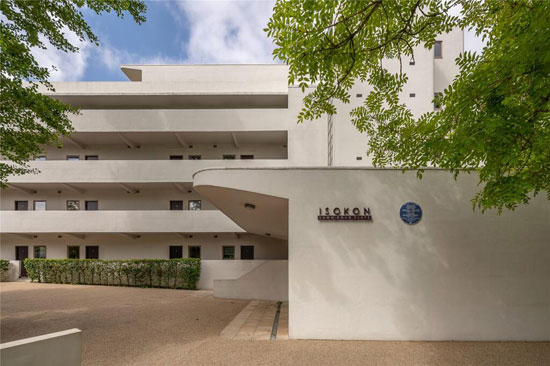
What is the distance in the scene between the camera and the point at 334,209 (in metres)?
6.76

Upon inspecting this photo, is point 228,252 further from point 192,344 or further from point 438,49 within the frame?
point 438,49

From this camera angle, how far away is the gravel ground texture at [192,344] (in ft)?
18.4

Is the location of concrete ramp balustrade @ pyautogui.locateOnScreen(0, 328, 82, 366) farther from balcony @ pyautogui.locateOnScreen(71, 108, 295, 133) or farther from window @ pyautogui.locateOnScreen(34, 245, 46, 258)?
window @ pyautogui.locateOnScreen(34, 245, 46, 258)

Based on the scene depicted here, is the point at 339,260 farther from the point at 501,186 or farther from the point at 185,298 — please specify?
the point at 185,298

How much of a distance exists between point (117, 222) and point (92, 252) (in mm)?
3755

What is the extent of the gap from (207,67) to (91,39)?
11447mm

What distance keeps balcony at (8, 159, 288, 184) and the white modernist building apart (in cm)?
8

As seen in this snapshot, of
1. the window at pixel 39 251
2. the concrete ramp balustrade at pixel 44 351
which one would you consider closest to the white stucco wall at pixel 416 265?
the concrete ramp balustrade at pixel 44 351

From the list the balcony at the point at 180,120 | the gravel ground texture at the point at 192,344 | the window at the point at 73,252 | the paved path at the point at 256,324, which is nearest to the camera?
the gravel ground texture at the point at 192,344

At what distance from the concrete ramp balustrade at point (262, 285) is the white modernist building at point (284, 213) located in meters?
0.06

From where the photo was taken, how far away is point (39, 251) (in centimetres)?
1808

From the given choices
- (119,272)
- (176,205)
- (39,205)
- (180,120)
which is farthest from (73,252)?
(180,120)

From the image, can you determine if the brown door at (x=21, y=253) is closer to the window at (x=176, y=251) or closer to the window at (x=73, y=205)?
the window at (x=73, y=205)

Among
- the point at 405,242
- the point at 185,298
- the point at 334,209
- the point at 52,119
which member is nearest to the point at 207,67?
the point at 52,119
